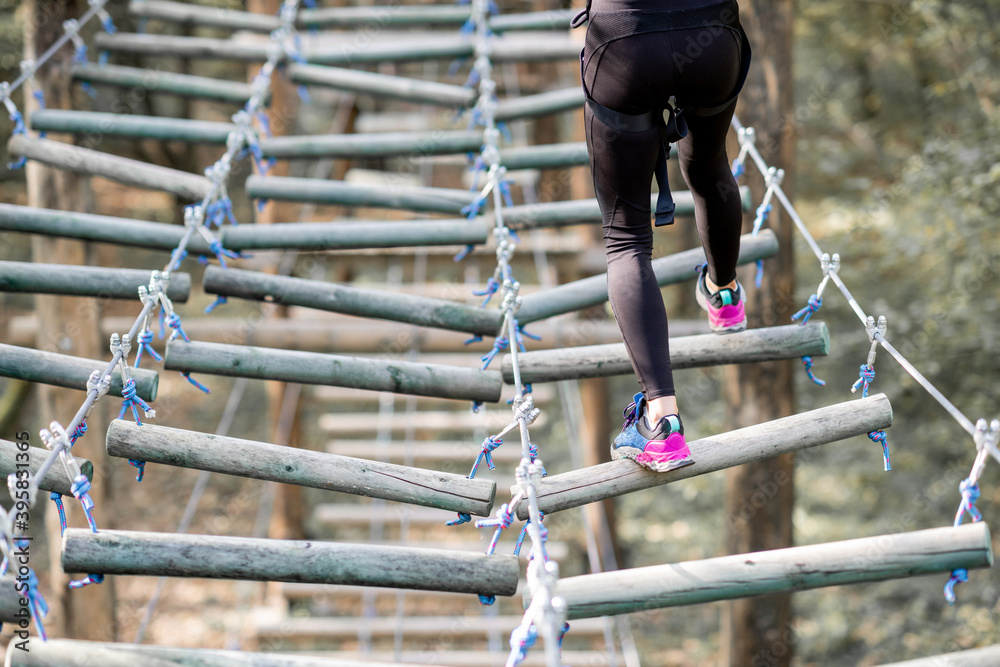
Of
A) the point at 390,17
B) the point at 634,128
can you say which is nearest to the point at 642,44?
the point at 634,128

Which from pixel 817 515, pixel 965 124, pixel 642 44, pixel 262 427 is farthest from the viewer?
pixel 262 427

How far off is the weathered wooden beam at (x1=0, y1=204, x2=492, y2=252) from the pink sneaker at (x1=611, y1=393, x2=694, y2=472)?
101 centimetres

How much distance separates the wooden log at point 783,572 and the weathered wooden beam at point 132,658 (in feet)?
1.12

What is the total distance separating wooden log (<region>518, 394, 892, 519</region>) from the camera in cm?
148

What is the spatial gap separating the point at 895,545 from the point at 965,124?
403 cm

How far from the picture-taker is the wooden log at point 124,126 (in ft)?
9.11

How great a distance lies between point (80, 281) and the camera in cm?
212

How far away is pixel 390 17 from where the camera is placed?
3785 mm

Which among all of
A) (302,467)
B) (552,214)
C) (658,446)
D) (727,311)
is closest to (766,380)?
(552,214)

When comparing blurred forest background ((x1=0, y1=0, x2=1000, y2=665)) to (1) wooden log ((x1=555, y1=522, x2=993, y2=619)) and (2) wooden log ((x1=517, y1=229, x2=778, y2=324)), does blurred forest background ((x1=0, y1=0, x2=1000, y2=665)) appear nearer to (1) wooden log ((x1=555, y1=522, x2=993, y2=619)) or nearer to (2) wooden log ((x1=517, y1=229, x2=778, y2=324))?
(2) wooden log ((x1=517, y1=229, x2=778, y2=324))

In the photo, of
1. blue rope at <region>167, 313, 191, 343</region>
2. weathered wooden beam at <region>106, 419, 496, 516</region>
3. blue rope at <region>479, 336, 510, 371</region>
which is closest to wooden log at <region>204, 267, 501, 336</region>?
blue rope at <region>479, 336, 510, 371</region>

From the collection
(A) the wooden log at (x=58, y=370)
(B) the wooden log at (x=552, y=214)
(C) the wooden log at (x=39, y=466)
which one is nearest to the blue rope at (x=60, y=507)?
(C) the wooden log at (x=39, y=466)

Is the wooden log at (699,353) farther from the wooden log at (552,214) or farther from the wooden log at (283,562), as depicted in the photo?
the wooden log at (552,214)

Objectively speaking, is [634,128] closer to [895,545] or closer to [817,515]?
[895,545]
